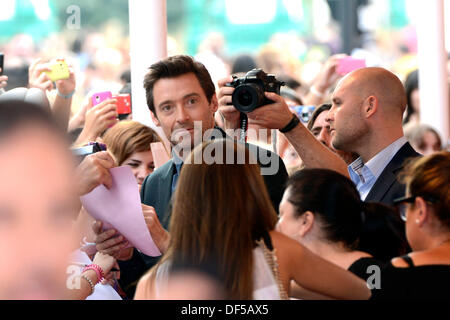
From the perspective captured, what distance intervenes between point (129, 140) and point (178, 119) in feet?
1.99

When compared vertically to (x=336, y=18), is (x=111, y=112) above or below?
below

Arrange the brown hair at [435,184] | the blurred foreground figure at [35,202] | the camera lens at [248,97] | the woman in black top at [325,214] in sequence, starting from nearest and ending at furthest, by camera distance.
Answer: the blurred foreground figure at [35,202] → the brown hair at [435,184] → the woman in black top at [325,214] → the camera lens at [248,97]

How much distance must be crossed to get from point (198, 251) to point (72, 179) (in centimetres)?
89

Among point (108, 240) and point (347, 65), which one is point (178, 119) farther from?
point (347, 65)

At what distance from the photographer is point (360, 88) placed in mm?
2955

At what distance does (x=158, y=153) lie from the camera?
121 inches

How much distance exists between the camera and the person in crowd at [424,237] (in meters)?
1.66

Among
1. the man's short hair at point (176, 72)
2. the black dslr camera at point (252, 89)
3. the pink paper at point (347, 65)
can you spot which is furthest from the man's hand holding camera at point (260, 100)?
the pink paper at point (347, 65)

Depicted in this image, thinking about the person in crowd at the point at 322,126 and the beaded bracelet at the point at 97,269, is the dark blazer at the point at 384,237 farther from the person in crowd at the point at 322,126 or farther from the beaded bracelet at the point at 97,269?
the person in crowd at the point at 322,126

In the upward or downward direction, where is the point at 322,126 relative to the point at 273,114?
downward

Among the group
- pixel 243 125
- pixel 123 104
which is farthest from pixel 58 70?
pixel 243 125

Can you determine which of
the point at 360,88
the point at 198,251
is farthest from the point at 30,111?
the point at 360,88
